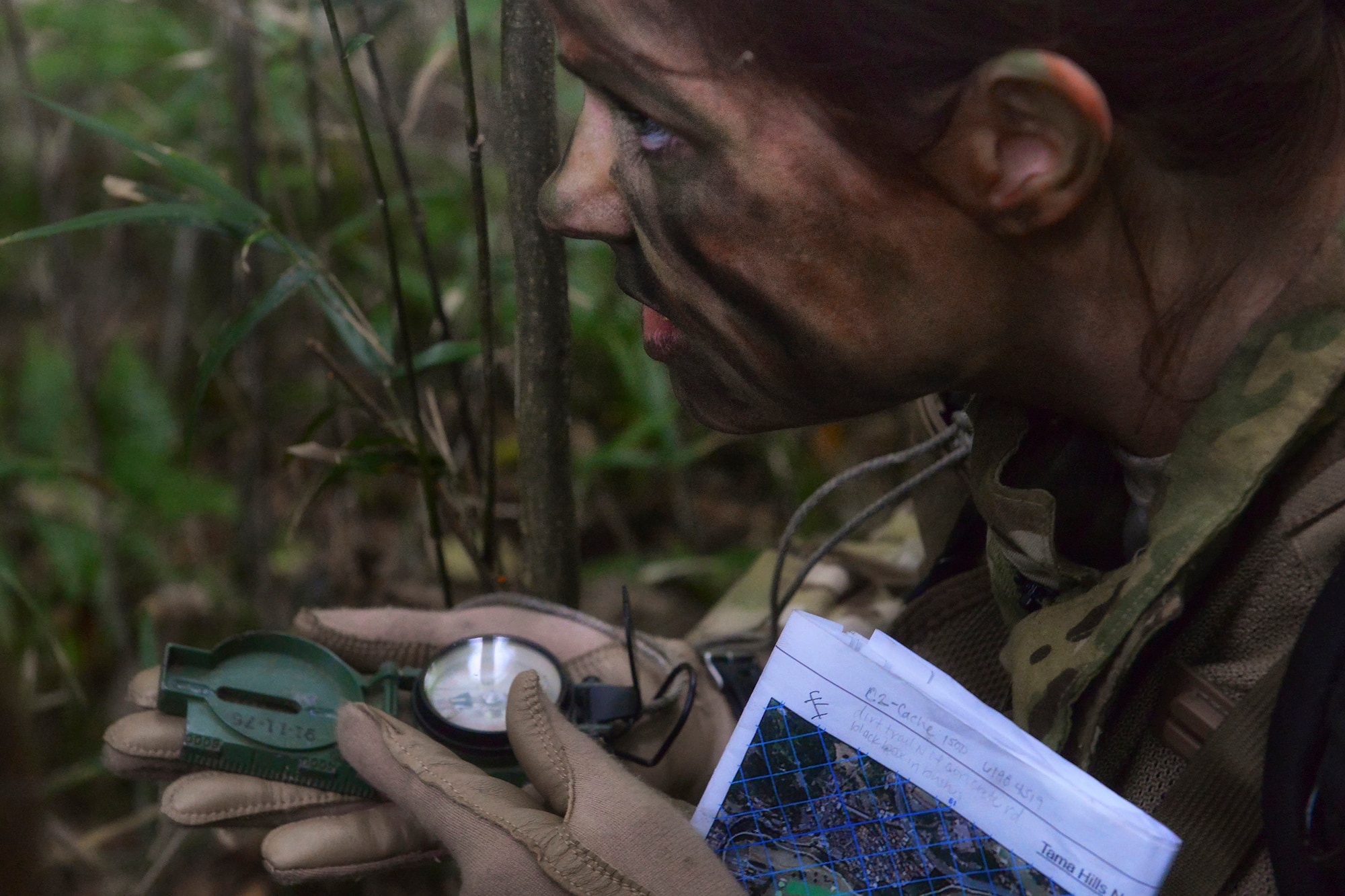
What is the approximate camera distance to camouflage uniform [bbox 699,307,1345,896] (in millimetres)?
838

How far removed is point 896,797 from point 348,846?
522 millimetres

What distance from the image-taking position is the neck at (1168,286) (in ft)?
2.77

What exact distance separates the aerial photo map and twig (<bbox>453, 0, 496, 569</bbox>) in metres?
0.57

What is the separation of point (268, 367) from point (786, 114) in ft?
6.27

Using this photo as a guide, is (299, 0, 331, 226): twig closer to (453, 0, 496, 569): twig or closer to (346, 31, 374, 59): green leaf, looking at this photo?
(453, 0, 496, 569): twig

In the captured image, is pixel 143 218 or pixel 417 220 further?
pixel 417 220

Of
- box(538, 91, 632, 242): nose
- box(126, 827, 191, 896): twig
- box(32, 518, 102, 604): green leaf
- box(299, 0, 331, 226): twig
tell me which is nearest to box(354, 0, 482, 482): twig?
box(299, 0, 331, 226): twig

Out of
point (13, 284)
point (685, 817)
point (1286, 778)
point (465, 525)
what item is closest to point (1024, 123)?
point (1286, 778)

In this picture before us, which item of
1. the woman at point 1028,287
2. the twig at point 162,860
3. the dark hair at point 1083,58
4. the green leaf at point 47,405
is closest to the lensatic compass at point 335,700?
the woman at point 1028,287

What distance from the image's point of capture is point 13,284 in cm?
267

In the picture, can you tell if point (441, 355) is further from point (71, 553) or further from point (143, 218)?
point (71, 553)

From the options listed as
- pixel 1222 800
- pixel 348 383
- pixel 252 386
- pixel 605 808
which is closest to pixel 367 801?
pixel 605 808

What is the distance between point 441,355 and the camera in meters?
1.39

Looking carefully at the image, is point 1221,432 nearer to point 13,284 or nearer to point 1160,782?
point 1160,782
